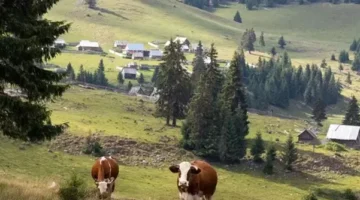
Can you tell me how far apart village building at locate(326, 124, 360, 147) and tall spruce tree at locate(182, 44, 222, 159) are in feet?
88.5

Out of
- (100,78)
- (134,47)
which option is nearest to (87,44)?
(134,47)

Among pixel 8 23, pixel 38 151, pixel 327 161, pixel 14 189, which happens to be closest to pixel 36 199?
pixel 14 189

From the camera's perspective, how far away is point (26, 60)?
66.5 ft

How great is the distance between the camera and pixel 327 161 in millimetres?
76750

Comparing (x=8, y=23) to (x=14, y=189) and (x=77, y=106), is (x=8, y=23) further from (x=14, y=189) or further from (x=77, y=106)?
(x=77, y=106)

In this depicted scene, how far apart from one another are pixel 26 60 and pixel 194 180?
724cm

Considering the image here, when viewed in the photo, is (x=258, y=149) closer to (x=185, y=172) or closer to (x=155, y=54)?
(x=185, y=172)

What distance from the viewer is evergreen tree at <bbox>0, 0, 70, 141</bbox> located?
1962 centimetres

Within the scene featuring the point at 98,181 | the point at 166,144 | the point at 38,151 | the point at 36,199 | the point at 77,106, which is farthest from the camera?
the point at 77,106

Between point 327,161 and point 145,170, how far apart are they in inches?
1038

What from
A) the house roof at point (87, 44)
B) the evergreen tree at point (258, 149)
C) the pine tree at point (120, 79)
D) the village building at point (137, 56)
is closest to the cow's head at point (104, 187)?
the evergreen tree at point (258, 149)

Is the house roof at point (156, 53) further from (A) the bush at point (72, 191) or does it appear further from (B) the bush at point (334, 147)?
(A) the bush at point (72, 191)

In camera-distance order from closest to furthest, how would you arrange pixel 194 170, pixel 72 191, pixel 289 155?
pixel 194 170, pixel 72 191, pixel 289 155

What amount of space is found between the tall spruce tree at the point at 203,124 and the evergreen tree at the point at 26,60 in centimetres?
5284
